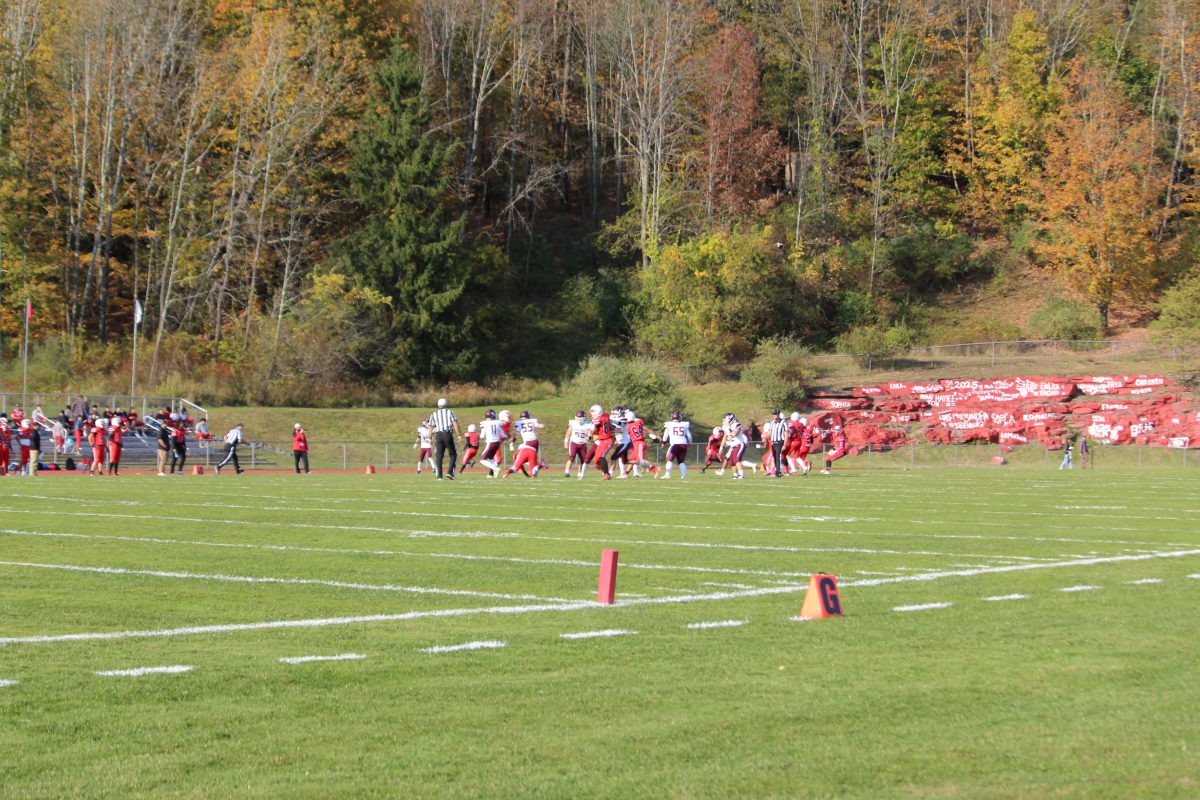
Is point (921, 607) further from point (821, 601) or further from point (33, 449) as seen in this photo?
point (33, 449)

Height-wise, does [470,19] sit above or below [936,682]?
above

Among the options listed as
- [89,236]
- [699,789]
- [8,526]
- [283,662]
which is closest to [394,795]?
[699,789]

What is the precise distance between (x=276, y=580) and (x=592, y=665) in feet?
14.6

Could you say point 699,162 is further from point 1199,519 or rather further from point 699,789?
point 699,789

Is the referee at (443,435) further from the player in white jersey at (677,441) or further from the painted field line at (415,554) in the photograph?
the painted field line at (415,554)

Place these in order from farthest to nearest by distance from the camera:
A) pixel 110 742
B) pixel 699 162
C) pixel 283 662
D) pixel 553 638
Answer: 1. pixel 699 162
2. pixel 553 638
3. pixel 283 662
4. pixel 110 742

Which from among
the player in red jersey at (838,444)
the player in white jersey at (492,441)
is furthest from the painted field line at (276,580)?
the player in red jersey at (838,444)

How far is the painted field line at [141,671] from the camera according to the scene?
6.63 metres

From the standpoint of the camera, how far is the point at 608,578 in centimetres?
930

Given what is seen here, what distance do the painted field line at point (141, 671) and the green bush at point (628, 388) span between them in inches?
1777

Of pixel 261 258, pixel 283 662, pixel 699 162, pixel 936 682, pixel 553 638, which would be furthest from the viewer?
pixel 699 162

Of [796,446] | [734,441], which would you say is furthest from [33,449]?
[796,446]

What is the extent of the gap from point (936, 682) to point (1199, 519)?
13.5 metres

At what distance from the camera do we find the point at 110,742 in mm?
5309
